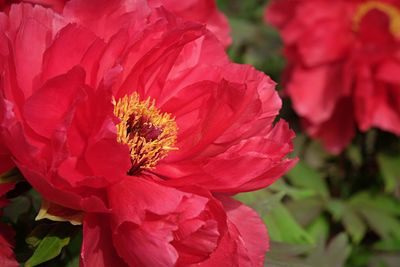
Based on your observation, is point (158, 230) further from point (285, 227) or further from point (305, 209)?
point (305, 209)

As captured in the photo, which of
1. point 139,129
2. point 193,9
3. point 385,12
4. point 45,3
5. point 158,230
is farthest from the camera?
point 385,12

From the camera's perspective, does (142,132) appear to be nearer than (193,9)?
Yes

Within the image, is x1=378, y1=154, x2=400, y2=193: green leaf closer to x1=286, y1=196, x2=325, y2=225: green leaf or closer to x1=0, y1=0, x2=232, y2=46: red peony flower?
x1=286, y1=196, x2=325, y2=225: green leaf

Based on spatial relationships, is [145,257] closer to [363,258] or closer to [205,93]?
[205,93]

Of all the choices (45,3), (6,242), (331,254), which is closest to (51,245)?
(6,242)

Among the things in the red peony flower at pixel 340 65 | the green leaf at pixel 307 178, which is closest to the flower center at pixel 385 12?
the red peony flower at pixel 340 65

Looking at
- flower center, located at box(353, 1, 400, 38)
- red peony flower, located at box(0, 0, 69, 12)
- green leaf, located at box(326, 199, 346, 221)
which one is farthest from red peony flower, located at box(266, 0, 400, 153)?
red peony flower, located at box(0, 0, 69, 12)

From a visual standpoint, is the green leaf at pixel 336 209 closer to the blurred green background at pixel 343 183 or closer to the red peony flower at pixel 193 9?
the blurred green background at pixel 343 183

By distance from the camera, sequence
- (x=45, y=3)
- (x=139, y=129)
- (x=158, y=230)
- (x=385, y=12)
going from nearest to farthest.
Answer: (x=158, y=230)
(x=139, y=129)
(x=45, y=3)
(x=385, y=12)
